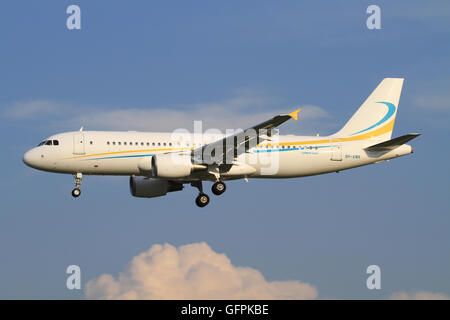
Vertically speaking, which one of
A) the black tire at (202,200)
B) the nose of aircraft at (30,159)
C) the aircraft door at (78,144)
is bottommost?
the black tire at (202,200)

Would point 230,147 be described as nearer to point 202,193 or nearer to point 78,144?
point 202,193

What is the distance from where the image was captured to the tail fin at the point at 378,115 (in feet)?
185

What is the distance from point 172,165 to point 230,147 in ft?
12.3

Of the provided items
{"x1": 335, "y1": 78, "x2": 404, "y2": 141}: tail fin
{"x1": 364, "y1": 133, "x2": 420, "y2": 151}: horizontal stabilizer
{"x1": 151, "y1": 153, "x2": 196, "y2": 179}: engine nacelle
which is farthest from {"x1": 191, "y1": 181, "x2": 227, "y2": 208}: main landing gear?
{"x1": 364, "y1": 133, "x2": 420, "y2": 151}: horizontal stabilizer

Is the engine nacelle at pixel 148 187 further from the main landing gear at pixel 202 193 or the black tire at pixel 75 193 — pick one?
the black tire at pixel 75 193

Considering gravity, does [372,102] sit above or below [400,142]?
above

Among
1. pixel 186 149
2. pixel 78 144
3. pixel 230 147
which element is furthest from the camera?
pixel 186 149

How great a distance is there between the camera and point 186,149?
168 ft

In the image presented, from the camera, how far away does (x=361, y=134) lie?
5600 cm

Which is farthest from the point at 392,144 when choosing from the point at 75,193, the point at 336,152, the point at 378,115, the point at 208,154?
the point at 75,193

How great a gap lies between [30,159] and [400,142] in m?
23.8

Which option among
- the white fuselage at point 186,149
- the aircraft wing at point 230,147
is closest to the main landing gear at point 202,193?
the white fuselage at point 186,149
